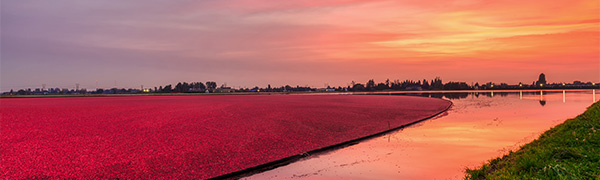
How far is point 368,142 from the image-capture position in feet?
71.7

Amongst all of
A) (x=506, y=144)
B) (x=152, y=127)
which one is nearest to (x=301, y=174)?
(x=506, y=144)

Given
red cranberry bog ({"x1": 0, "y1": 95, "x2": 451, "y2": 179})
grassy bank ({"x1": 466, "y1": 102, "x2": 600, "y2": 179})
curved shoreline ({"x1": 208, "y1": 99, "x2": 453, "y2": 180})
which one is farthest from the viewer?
red cranberry bog ({"x1": 0, "y1": 95, "x2": 451, "y2": 179})

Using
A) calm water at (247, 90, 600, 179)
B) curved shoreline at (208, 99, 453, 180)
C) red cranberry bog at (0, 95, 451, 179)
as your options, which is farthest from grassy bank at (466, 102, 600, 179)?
red cranberry bog at (0, 95, 451, 179)

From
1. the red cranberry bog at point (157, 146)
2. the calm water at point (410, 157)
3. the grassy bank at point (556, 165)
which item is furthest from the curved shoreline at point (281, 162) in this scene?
the grassy bank at point (556, 165)

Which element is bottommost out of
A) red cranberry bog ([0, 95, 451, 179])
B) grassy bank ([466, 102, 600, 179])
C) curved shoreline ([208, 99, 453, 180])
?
curved shoreline ([208, 99, 453, 180])

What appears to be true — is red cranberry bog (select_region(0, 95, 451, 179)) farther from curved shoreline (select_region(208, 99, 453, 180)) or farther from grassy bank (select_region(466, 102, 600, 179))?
grassy bank (select_region(466, 102, 600, 179))

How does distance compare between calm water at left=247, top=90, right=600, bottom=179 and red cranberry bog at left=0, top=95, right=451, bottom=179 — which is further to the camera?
red cranberry bog at left=0, top=95, right=451, bottom=179

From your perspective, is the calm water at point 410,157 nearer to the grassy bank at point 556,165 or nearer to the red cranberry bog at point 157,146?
the grassy bank at point 556,165

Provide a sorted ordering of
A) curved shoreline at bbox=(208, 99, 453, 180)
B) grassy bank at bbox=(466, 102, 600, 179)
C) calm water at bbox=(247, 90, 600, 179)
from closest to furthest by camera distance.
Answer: grassy bank at bbox=(466, 102, 600, 179)
calm water at bbox=(247, 90, 600, 179)
curved shoreline at bbox=(208, 99, 453, 180)

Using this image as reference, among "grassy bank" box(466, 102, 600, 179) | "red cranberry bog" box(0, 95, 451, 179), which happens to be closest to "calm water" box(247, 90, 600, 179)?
"grassy bank" box(466, 102, 600, 179)

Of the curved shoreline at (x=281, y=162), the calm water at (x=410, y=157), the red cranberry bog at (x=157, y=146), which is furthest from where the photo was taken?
the red cranberry bog at (x=157, y=146)

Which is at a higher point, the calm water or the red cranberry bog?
the red cranberry bog

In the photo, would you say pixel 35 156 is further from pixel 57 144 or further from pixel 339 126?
pixel 339 126

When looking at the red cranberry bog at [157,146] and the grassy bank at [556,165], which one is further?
the red cranberry bog at [157,146]
